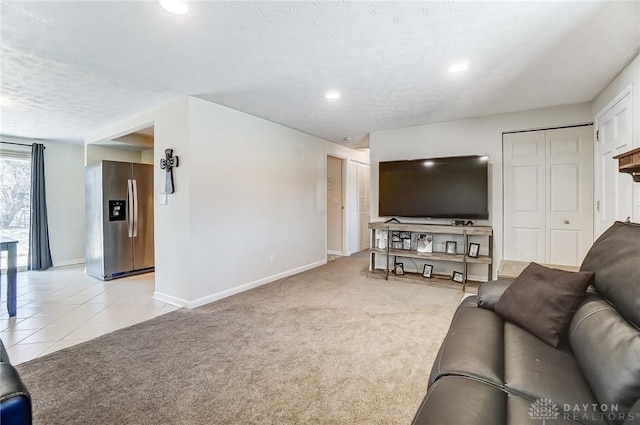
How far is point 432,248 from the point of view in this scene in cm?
439

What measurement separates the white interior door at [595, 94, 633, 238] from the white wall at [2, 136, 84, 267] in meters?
8.03

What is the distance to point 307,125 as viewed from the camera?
4.48 meters

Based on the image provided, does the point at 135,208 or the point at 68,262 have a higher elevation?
the point at 135,208

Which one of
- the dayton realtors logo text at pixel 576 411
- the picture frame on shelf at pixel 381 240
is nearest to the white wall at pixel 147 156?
the picture frame on shelf at pixel 381 240

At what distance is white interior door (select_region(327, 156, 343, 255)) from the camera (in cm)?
641

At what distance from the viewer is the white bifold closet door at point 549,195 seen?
359 centimetres

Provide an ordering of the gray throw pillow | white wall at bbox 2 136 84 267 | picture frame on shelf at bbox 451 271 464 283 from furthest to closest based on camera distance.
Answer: white wall at bbox 2 136 84 267 → picture frame on shelf at bbox 451 271 464 283 → the gray throw pillow

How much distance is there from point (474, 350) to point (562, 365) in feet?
1.08

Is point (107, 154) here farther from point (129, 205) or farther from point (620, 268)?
point (620, 268)

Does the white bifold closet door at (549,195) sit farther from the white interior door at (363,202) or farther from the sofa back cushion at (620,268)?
the white interior door at (363,202)

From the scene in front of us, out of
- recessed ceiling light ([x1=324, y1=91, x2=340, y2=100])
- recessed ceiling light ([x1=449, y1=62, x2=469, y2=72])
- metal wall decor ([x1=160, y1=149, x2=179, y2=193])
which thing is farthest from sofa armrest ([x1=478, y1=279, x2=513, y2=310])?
metal wall decor ([x1=160, y1=149, x2=179, y2=193])

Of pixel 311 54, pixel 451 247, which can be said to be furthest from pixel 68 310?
pixel 451 247

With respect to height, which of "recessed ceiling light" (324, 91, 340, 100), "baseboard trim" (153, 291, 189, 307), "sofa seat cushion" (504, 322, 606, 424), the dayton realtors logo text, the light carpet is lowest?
the light carpet

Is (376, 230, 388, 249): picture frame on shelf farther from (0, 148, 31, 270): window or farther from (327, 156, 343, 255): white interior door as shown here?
(0, 148, 31, 270): window
